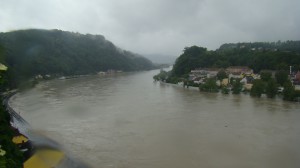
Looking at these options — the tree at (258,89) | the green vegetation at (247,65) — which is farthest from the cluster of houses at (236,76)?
the tree at (258,89)

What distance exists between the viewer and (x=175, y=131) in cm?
729

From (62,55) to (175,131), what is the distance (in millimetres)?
25200

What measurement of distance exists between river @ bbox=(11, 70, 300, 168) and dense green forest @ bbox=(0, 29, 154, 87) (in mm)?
1957

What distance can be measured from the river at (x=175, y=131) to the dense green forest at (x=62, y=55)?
196 centimetres

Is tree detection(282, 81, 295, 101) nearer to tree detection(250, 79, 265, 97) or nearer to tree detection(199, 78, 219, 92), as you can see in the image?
tree detection(250, 79, 265, 97)

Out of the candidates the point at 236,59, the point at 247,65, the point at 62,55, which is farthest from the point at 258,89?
the point at 62,55

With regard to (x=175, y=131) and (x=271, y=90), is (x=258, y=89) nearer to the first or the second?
(x=271, y=90)

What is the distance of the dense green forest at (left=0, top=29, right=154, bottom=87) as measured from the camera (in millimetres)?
11922

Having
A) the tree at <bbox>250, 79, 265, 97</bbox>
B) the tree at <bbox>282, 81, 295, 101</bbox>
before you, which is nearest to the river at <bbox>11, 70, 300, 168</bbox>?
the tree at <bbox>282, 81, 295, 101</bbox>

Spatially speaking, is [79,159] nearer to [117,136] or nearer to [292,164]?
[117,136]

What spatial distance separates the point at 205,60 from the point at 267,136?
18.0 metres

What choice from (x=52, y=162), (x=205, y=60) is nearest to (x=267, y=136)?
(x=52, y=162)

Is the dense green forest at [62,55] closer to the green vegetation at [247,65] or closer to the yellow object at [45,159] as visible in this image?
the yellow object at [45,159]

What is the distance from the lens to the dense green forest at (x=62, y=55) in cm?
1192
